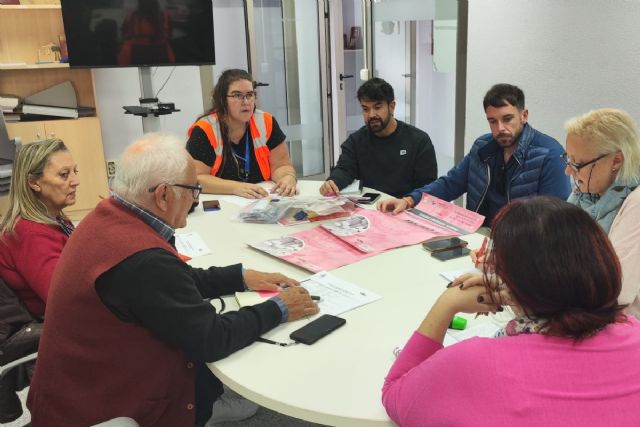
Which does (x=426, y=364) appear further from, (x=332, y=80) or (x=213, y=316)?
(x=332, y=80)

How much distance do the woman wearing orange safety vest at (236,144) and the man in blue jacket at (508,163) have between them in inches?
35.1

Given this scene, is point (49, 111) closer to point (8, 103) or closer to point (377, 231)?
point (8, 103)

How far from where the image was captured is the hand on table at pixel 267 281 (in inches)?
68.3

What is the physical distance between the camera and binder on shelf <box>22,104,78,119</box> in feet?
14.7

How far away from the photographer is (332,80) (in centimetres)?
569

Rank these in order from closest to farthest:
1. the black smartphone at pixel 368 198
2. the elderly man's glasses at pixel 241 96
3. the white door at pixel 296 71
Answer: the black smartphone at pixel 368 198 → the elderly man's glasses at pixel 241 96 → the white door at pixel 296 71

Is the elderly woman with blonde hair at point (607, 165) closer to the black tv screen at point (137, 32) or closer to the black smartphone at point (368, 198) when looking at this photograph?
the black smartphone at point (368, 198)

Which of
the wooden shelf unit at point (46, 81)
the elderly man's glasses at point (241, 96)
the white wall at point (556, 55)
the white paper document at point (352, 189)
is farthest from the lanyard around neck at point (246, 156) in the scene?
the wooden shelf unit at point (46, 81)

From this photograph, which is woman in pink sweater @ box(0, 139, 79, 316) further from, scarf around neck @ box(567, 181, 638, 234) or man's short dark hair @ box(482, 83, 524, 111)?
man's short dark hair @ box(482, 83, 524, 111)

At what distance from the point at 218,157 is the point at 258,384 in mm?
1996

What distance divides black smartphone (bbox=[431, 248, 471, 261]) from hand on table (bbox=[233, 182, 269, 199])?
1147mm

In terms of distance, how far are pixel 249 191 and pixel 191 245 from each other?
720 millimetres

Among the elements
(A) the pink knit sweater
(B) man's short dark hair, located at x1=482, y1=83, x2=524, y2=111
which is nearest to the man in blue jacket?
(B) man's short dark hair, located at x1=482, y1=83, x2=524, y2=111

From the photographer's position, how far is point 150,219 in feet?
4.74
